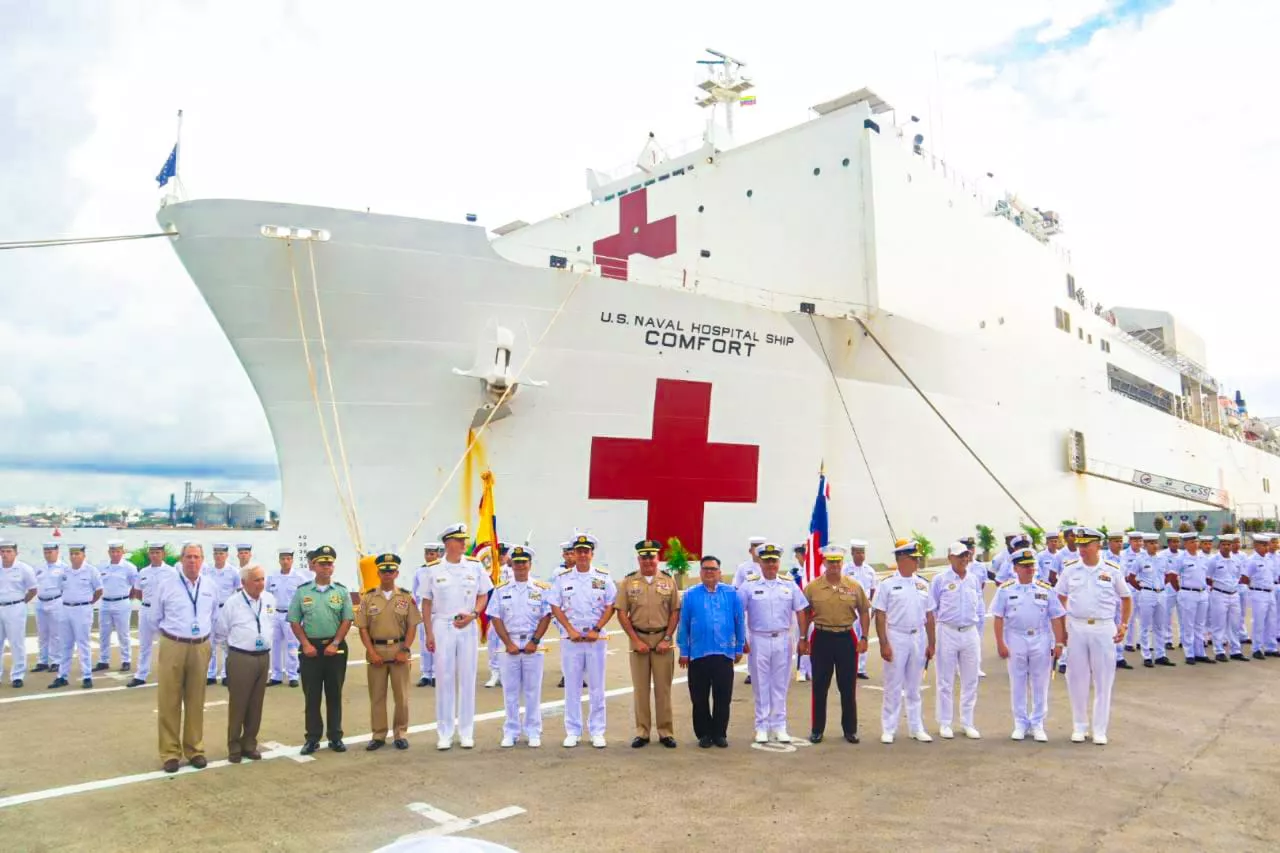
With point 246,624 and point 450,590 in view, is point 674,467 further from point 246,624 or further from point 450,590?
point 246,624

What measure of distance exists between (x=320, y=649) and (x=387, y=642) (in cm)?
33

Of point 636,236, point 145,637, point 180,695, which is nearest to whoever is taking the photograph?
point 180,695

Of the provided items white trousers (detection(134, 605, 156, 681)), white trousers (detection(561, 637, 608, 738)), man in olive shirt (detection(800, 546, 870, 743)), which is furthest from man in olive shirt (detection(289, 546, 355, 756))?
white trousers (detection(134, 605, 156, 681))

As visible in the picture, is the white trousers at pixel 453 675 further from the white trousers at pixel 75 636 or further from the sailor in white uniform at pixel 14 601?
the sailor in white uniform at pixel 14 601

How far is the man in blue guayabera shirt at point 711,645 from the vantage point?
13.8ft

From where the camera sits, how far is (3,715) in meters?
4.93

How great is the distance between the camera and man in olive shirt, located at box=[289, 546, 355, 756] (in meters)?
4.01

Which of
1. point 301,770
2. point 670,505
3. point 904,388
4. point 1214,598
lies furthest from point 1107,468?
point 301,770

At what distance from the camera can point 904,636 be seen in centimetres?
444

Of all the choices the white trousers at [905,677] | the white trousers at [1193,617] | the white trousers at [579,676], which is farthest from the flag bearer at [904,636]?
the white trousers at [1193,617]

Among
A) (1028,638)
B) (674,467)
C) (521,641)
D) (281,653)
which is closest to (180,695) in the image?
(521,641)

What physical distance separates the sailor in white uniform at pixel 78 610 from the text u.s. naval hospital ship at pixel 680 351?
5.39 ft

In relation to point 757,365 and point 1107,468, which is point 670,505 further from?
point 1107,468

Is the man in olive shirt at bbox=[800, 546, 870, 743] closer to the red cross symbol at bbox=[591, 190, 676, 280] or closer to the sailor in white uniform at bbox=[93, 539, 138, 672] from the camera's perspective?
the sailor in white uniform at bbox=[93, 539, 138, 672]
